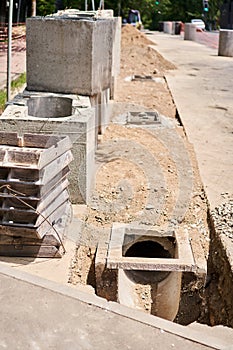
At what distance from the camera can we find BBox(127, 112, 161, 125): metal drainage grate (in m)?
9.94

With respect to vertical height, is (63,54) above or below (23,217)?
above

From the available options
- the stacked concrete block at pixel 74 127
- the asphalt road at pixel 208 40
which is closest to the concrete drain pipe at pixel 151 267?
the stacked concrete block at pixel 74 127

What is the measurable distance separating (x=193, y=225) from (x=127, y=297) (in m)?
1.08

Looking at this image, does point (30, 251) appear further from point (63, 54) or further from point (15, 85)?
point (15, 85)

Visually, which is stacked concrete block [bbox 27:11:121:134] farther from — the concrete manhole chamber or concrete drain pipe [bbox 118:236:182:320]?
concrete drain pipe [bbox 118:236:182:320]

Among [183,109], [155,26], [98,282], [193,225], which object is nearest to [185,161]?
[193,225]

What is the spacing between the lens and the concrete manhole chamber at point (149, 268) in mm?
5031

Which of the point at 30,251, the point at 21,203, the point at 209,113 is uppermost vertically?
the point at 21,203

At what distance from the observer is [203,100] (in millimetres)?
13148

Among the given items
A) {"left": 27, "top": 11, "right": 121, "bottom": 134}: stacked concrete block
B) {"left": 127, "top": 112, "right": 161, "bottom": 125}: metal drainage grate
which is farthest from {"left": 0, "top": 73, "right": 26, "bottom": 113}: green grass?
{"left": 27, "top": 11, "right": 121, "bottom": 134}: stacked concrete block

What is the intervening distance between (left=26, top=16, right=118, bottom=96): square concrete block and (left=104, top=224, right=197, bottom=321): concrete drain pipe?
192cm

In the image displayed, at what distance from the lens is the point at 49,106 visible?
6.45 metres

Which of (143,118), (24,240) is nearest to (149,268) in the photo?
(24,240)

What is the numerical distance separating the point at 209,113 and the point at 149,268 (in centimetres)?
697
